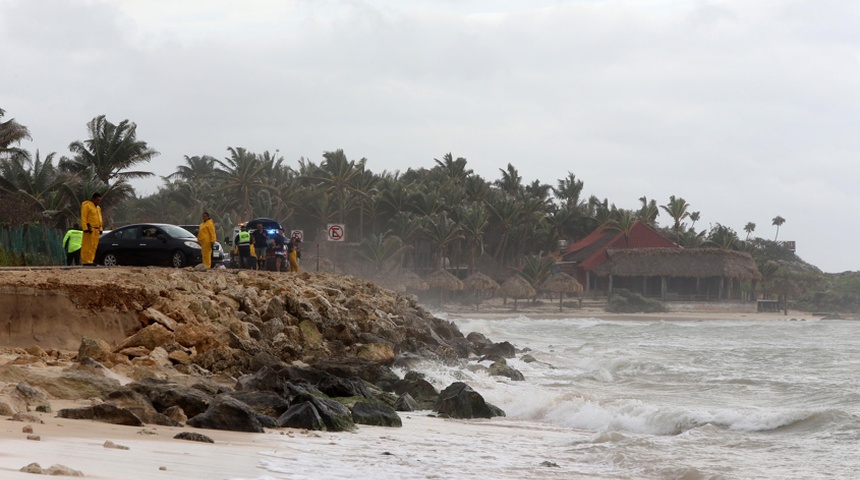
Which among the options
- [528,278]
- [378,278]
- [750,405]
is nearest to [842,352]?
[750,405]

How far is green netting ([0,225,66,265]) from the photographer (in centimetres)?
2847

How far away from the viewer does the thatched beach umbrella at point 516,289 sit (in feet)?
197

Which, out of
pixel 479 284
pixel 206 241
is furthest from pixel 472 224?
pixel 206 241

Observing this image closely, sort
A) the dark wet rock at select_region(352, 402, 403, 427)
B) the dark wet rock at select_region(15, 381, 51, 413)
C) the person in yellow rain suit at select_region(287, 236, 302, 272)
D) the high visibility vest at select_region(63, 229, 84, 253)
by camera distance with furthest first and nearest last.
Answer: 1. the person in yellow rain suit at select_region(287, 236, 302, 272)
2. the high visibility vest at select_region(63, 229, 84, 253)
3. the dark wet rock at select_region(352, 402, 403, 427)
4. the dark wet rock at select_region(15, 381, 51, 413)

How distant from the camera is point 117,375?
1123cm

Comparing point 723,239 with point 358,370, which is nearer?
point 358,370

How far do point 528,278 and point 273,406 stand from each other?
5384 centimetres

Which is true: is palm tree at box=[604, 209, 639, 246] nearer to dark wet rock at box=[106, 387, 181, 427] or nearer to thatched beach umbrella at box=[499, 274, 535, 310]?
thatched beach umbrella at box=[499, 274, 535, 310]

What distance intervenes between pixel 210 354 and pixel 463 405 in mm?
3347

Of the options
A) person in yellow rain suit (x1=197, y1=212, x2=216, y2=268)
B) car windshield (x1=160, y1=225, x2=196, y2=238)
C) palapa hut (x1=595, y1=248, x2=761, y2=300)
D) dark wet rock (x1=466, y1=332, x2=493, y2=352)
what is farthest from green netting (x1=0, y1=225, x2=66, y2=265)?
palapa hut (x1=595, y1=248, x2=761, y2=300)

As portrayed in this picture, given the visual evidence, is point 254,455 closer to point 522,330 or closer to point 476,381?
point 476,381

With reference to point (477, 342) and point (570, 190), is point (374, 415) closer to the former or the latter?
point (477, 342)

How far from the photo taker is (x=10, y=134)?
3759 cm

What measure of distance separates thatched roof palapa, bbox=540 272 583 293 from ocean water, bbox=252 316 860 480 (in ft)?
116
